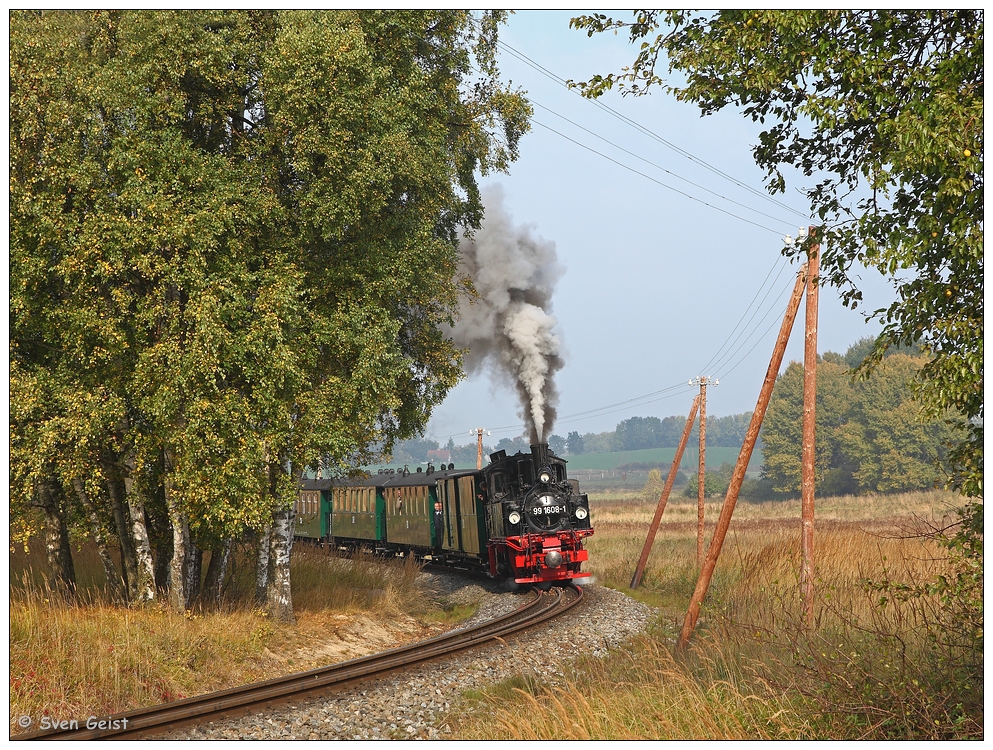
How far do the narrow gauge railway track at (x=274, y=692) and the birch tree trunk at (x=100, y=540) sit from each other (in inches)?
188

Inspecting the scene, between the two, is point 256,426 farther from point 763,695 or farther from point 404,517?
point 404,517

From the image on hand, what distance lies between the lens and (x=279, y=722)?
9.34 metres

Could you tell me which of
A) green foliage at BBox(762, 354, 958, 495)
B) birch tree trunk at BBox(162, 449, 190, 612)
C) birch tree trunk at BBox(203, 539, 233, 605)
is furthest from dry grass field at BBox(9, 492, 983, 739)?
green foliage at BBox(762, 354, 958, 495)

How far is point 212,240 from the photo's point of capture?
12.3 metres

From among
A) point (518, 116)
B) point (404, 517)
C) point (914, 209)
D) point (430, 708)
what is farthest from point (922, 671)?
point (404, 517)

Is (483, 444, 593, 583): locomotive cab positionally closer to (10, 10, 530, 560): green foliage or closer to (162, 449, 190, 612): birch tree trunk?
(10, 10, 530, 560): green foliage

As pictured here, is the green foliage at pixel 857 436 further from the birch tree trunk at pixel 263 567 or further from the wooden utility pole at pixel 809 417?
the birch tree trunk at pixel 263 567

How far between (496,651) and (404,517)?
46.0 feet

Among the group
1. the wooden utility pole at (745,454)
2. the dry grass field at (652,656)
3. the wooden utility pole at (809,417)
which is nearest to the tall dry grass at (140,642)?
the dry grass field at (652,656)

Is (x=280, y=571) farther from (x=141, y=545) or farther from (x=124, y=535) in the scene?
(x=124, y=535)

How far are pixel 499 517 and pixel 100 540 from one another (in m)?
9.38

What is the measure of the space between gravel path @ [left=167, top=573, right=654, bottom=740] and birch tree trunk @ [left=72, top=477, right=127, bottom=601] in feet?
19.0

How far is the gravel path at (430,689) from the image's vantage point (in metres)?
9.23

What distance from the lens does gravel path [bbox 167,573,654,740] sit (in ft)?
30.3
